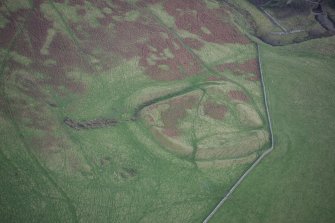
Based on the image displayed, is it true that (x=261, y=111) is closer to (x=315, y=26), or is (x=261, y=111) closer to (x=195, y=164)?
(x=195, y=164)

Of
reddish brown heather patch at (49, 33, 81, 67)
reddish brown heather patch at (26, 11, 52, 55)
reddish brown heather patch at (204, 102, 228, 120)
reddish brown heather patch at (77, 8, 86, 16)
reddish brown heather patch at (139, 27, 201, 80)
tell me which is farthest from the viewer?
reddish brown heather patch at (77, 8, 86, 16)

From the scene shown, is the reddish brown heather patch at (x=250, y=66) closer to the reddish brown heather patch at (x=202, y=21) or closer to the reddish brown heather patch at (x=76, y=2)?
the reddish brown heather patch at (x=202, y=21)

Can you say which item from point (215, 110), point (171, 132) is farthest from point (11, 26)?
point (215, 110)

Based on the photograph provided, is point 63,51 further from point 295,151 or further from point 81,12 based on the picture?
point 295,151

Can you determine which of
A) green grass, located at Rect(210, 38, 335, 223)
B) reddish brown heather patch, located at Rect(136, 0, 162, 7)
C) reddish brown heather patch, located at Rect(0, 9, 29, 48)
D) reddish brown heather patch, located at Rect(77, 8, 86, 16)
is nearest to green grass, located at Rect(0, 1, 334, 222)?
green grass, located at Rect(210, 38, 335, 223)

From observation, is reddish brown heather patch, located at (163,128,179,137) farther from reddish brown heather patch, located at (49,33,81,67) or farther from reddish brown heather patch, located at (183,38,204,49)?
reddish brown heather patch, located at (183,38,204,49)

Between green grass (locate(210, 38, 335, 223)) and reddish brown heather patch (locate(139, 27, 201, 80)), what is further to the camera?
reddish brown heather patch (locate(139, 27, 201, 80))

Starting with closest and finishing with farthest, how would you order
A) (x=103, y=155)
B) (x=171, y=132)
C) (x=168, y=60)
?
(x=103, y=155) → (x=171, y=132) → (x=168, y=60)
